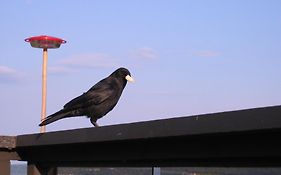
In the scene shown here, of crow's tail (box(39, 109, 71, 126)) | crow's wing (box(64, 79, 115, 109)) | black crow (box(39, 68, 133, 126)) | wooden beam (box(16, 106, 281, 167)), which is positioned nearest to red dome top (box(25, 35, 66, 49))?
black crow (box(39, 68, 133, 126))

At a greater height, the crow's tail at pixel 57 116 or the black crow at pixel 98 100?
the black crow at pixel 98 100

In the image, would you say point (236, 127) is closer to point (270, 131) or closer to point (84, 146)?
point (270, 131)

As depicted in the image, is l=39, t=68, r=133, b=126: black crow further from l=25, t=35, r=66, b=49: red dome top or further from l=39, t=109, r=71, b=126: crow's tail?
l=25, t=35, r=66, b=49: red dome top

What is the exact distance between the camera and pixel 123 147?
4262 millimetres

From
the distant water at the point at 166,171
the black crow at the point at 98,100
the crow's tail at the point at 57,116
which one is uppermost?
the black crow at the point at 98,100

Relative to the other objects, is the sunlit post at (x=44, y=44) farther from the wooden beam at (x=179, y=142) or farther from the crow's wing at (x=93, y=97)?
the wooden beam at (x=179, y=142)

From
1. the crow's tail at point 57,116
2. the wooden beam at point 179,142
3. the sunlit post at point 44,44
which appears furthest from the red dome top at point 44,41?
the wooden beam at point 179,142

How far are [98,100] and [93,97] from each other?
72 mm

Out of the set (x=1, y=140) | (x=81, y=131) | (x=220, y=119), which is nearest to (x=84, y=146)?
(x=81, y=131)

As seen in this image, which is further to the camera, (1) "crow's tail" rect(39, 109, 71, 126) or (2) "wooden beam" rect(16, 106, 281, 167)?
(1) "crow's tail" rect(39, 109, 71, 126)

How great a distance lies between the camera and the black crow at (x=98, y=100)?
234 inches

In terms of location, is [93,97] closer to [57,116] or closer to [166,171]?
[57,116]

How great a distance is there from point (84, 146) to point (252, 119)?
80.5 inches

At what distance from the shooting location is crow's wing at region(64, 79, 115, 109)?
5977mm
